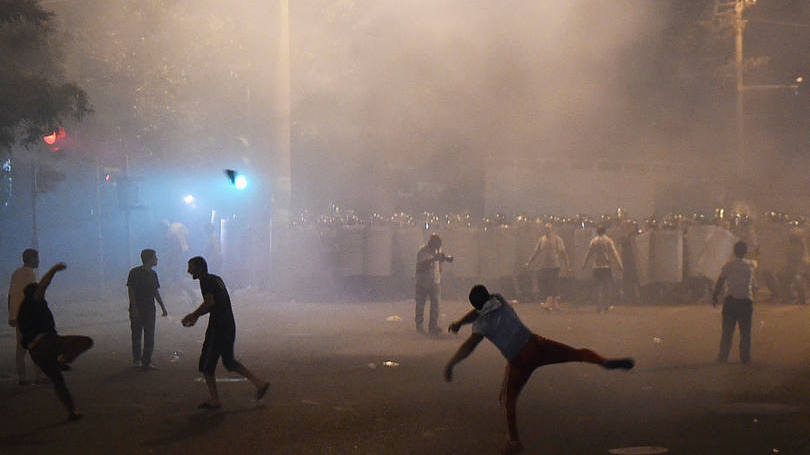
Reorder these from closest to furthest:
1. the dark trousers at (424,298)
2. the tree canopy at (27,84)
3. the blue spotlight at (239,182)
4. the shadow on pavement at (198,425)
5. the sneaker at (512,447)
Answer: the sneaker at (512,447)
the shadow on pavement at (198,425)
the tree canopy at (27,84)
the dark trousers at (424,298)
the blue spotlight at (239,182)

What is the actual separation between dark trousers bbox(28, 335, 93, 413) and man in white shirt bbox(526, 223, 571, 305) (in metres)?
8.72

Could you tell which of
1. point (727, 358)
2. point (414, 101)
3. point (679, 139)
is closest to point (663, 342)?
point (727, 358)

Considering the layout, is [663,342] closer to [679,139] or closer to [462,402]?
[462,402]

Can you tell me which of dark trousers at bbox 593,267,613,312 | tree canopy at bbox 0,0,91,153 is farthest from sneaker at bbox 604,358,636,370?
tree canopy at bbox 0,0,91,153

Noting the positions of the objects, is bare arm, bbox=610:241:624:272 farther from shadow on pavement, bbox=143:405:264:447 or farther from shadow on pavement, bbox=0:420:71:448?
shadow on pavement, bbox=0:420:71:448

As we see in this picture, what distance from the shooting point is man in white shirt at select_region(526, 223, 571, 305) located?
13852mm

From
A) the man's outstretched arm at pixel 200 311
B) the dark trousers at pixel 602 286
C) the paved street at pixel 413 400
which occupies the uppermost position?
the man's outstretched arm at pixel 200 311

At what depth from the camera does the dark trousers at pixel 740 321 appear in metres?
8.80

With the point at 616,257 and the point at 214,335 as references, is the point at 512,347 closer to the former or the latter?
the point at 214,335

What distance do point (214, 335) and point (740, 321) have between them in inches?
222

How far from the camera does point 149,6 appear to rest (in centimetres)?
1576

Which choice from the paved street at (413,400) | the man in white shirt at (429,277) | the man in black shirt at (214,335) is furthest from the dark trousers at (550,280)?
the man in black shirt at (214,335)

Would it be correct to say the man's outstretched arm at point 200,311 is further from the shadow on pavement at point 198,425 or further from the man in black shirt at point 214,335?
the shadow on pavement at point 198,425

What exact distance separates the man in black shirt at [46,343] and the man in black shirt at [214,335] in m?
0.93
